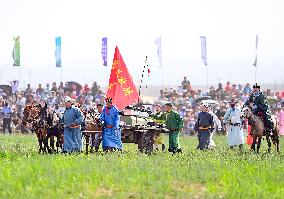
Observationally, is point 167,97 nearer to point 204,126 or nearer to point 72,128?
point 204,126

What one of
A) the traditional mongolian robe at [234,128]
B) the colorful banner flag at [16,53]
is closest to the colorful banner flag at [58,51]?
the colorful banner flag at [16,53]

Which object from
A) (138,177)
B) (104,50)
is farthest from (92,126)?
(104,50)

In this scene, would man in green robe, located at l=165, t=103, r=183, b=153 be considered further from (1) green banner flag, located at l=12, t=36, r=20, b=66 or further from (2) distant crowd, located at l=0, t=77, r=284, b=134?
(1) green banner flag, located at l=12, t=36, r=20, b=66

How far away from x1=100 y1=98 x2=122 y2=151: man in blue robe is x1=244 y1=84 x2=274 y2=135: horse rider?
16.5ft

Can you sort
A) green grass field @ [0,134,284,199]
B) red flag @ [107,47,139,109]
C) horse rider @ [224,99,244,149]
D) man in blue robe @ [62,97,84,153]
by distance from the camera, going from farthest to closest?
horse rider @ [224,99,244,149] < red flag @ [107,47,139,109] < man in blue robe @ [62,97,84,153] < green grass field @ [0,134,284,199]

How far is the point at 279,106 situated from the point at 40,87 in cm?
1339

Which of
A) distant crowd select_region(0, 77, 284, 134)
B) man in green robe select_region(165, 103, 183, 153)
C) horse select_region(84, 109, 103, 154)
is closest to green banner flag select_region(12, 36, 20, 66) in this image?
distant crowd select_region(0, 77, 284, 134)

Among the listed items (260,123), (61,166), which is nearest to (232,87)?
(260,123)

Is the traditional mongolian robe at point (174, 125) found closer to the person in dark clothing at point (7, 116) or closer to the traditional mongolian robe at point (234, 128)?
the traditional mongolian robe at point (234, 128)

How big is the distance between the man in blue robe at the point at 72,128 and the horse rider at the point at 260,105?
6134 millimetres

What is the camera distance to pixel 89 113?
28.8 meters

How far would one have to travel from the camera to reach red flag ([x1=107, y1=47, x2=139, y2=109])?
28.7 metres

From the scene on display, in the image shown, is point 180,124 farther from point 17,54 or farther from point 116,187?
point 17,54

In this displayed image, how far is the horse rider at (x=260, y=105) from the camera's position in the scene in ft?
93.2
